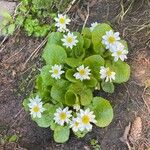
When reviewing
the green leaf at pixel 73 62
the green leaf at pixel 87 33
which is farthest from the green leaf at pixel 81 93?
the green leaf at pixel 87 33

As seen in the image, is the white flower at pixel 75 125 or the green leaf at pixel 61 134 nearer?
the white flower at pixel 75 125

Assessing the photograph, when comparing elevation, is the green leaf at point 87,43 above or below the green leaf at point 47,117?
above

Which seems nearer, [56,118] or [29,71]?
[56,118]

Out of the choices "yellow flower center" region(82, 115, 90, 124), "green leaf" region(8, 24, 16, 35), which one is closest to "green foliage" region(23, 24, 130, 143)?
"yellow flower center" region(82, 115, 90, 124)

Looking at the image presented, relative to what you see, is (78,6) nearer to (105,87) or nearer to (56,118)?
(105,87)

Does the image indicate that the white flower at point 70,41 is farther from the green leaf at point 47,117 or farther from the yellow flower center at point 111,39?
the green leaf at point 47,117

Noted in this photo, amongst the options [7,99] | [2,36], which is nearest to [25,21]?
[2,36]
